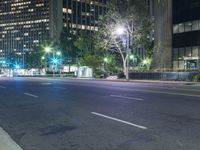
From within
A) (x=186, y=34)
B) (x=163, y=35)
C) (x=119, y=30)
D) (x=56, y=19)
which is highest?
(x=56, y=19)

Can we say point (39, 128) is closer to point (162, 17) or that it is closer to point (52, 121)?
point (52, 121)

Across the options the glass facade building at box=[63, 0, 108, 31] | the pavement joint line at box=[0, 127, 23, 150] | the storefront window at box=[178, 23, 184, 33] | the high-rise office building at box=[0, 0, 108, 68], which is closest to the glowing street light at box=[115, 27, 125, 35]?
the storefront window at box=[178, 23, 184, 33]

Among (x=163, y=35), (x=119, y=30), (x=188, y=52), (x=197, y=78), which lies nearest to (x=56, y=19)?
(x=163, y=35)

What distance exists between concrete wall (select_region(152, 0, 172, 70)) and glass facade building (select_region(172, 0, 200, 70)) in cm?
102

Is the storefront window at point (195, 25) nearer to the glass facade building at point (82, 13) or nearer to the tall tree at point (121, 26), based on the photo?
the tall tree at point (121, 26)

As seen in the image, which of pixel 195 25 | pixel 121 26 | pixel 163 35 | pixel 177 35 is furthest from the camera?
pixel 163 35

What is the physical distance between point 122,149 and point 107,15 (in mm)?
42523

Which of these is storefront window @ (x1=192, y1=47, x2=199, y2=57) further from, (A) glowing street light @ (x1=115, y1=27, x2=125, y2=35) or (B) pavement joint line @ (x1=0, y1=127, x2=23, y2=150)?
(B) pavement joint line @ (x1=0, y1=127, x2=23, y2=150)

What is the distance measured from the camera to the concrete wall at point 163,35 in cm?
6011

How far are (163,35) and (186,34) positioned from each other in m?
5.87

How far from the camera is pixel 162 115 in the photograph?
1084cm

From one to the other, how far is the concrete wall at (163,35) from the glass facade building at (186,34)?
40.1 inches

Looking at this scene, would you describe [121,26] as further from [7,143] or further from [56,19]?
[56,19]

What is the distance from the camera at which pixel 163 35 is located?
207 feet
